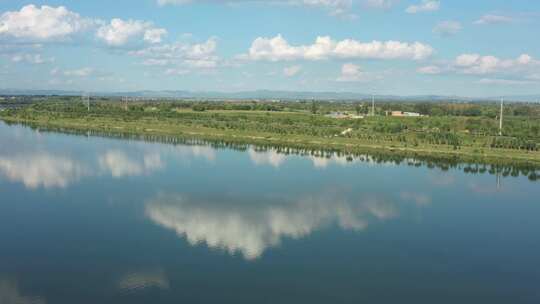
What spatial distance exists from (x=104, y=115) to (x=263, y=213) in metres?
34.6

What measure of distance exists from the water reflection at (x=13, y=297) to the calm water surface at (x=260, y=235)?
32mm

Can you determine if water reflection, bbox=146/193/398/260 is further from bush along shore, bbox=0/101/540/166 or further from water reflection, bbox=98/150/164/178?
bush along shore, bbox=0/101/540/166

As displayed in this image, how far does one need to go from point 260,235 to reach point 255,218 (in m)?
1.44

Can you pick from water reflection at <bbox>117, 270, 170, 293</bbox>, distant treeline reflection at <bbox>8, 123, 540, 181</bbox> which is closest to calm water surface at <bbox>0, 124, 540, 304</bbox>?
water reflection at <bbox>117, 270, 170, 293</bbox>

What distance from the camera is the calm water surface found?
9.21 metres

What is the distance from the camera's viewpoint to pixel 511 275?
10.4 m

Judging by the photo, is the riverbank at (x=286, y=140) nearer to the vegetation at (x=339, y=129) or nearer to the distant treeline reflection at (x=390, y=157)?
the vegetation at (x=339, y=129)

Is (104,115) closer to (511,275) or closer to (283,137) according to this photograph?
(283,137)

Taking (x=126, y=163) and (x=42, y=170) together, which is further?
(x=126, y=163)

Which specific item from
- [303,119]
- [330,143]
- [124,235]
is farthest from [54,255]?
[303,119]

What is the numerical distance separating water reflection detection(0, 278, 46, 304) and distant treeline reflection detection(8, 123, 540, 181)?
58.4ft

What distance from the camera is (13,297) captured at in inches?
335

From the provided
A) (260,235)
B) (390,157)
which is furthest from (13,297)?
(390,157)

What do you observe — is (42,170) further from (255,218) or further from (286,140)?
(286,140)
